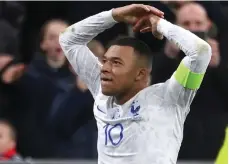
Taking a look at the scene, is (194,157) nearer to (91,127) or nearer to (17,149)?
(91,127)

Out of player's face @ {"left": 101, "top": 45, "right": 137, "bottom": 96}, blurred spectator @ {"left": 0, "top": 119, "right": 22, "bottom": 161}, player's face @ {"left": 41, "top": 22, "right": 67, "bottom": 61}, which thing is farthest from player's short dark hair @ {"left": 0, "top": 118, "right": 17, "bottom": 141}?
player's face @ {"left": 101, "top": 45, "right": 137, "bottom": 96}

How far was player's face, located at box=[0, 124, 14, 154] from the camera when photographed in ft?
15.9

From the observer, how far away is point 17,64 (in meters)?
5.00

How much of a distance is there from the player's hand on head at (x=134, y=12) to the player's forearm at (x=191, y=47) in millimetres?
83

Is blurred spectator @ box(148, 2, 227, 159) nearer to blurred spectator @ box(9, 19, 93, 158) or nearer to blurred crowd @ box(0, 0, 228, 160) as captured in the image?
blurred crowd @ box(0, 0, 228, 160)

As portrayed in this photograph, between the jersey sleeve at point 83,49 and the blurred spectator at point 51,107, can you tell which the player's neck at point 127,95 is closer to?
the jersey sleeve at point 83,49

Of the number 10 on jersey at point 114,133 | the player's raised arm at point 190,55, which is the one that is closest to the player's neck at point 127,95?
the number 10 on jersey at point 114,133

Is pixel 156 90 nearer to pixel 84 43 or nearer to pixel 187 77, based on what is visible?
pixel 187 77

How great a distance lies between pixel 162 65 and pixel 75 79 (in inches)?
24.7

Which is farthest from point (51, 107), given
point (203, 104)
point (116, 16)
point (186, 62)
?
point (186, 62)

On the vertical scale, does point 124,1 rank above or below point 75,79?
above

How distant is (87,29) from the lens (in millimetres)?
A: 2990

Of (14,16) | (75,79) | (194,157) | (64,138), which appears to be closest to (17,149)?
(64,138)

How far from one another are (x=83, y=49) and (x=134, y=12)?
0.36 m
